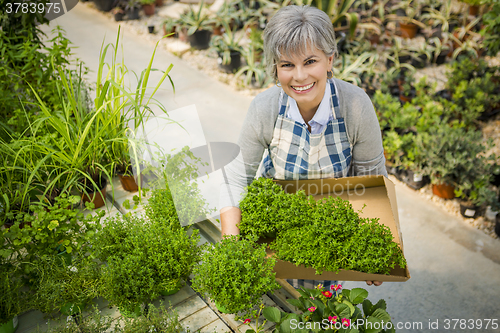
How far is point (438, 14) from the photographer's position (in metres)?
6.05

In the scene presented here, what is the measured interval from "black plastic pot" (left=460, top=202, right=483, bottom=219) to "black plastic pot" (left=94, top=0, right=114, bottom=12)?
7449mm

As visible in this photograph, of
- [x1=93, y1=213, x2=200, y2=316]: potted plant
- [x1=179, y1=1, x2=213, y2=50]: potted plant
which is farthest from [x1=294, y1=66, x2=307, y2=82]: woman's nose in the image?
[x1=179, y1=1, x2=213, y2=50]: potted plant

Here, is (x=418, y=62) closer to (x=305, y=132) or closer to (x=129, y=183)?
(x=305, y=132)

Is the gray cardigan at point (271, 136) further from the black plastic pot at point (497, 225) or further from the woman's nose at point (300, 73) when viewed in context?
the black plastic pot at point (497, 225)

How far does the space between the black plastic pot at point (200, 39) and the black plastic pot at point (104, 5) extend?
2589 millimetres

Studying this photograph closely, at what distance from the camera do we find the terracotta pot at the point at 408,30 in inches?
242

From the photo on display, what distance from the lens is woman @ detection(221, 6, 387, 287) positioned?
1447 mm

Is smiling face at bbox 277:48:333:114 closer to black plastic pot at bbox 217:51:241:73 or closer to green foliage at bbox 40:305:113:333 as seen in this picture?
green foliage at bbox 40:305:113:333

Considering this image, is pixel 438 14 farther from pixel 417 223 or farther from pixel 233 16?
pixel 417 223

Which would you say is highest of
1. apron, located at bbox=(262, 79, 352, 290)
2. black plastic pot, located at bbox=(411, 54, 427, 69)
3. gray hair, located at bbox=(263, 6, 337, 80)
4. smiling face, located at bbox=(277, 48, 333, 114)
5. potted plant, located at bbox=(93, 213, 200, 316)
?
gray hair, located at bbox=(263, 6, 337, 80)

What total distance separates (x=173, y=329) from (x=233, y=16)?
611cm

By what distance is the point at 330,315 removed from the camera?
124 centimetres

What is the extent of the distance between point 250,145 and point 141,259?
628 mm

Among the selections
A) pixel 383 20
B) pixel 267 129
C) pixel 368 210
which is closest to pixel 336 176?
pixel 368 210
